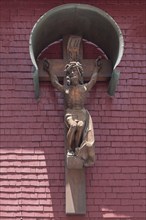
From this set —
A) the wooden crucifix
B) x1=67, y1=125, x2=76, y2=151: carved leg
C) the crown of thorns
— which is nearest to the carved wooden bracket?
the wooden crucifix

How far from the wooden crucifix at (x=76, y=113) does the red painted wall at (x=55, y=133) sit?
0.40 ft

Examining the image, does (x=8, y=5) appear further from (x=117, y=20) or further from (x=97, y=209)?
(x=97, y=209)

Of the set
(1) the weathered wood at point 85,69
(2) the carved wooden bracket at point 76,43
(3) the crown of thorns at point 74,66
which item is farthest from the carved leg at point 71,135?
(1) the weathered wood at point 85,69

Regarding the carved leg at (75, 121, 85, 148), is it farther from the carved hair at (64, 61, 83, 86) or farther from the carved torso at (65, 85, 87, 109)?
the carved hair at (64, 61, 83, 86)

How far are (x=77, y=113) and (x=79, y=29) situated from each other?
2.90ft

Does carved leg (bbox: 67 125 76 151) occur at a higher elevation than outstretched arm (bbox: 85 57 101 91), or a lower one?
lower

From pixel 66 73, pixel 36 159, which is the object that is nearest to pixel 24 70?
pixel 66 73

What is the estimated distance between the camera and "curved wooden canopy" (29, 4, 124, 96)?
5.53 meters

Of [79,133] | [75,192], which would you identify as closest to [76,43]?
[79,133]

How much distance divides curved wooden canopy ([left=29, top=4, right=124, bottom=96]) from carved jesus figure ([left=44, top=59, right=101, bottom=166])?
0.78 feet

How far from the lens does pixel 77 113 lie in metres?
5.40

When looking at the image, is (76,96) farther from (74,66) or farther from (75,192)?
(75,192)

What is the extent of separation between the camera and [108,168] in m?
5.54

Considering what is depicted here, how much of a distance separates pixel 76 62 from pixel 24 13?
871mm
